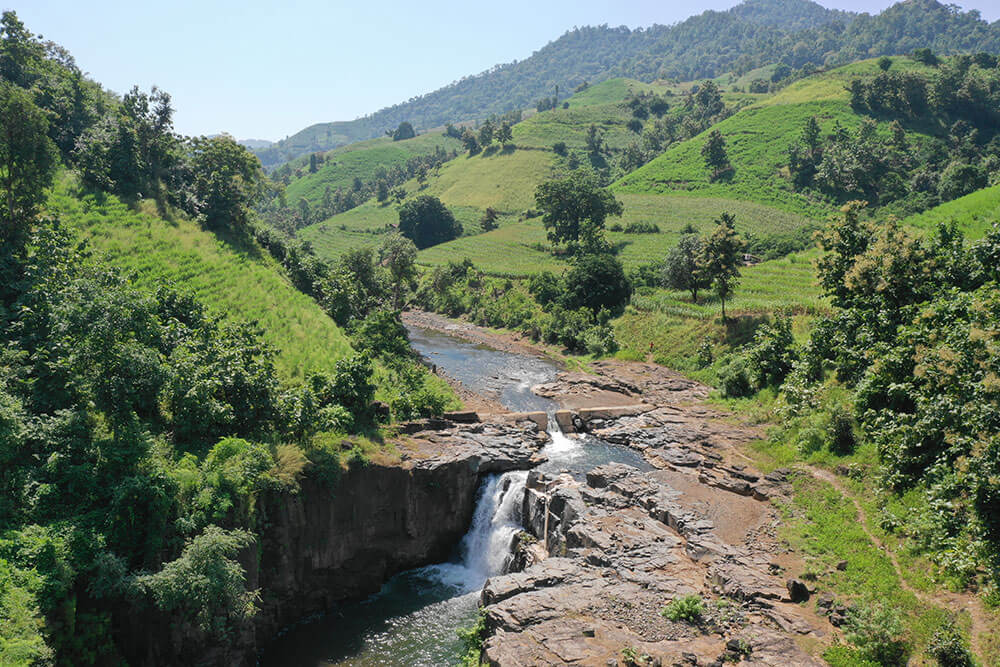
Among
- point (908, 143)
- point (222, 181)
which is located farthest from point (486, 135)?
point (222, 181)

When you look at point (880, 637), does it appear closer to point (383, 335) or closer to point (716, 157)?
point (383, 335)

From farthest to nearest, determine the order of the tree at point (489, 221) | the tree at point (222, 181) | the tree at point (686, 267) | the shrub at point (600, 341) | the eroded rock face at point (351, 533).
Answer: the tree at point (489, 221), the tree at point (686, 267), the shrub at point (600, 341), the tree at point (222, 181), the eroded rock face at point (351, 533)

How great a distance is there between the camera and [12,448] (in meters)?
18.0

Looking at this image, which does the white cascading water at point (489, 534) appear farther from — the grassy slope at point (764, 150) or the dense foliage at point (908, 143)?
the grassy slope at point (764, 150)

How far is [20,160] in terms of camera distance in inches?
1093


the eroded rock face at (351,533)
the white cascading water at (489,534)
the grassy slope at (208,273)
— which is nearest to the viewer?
the eroded rock face at (351,533)

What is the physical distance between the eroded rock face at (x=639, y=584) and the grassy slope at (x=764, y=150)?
7606cm

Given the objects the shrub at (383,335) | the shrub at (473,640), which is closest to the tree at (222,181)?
the shrub at (383,335)

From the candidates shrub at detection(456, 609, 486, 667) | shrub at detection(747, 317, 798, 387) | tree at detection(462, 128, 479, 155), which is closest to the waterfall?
shrub at detection(456, 609, 486, 667)

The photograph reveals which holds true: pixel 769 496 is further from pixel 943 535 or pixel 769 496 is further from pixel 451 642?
pixel 451 642

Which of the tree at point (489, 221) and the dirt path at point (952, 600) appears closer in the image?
the dirt path at point (952, 600)

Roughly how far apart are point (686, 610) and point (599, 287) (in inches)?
1658

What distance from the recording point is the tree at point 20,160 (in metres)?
26.9

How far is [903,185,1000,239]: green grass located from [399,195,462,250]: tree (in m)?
73.2
